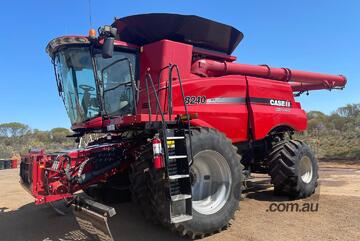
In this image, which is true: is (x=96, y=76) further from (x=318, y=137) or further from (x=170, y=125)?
(x=318, y=137)

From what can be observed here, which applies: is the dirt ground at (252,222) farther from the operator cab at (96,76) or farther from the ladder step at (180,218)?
the operator cab at (96,76)

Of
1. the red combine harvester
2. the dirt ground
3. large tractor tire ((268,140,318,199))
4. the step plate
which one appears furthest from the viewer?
large tractor tire ((268,140,318,199))

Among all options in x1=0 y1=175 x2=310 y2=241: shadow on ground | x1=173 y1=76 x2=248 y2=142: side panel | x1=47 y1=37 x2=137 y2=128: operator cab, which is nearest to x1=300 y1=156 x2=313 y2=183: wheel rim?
x1=0 y1=175 x2=310 y2=241: shadow on ground

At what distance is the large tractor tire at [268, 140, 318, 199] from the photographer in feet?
26.2

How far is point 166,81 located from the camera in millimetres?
6777

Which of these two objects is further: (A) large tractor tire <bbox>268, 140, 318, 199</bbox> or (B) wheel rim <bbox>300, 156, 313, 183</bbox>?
(B) wheel rim <bbox>300, 156, 313, 183</bbox>

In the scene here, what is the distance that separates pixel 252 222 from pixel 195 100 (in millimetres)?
2251

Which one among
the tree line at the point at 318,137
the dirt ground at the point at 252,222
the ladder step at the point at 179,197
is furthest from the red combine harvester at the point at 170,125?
the tree line at the point at 318,137

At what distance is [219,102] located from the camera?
289 inches

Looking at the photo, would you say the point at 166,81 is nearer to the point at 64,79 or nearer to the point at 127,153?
the point at 127,153

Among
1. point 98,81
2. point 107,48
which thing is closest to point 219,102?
point 98,81

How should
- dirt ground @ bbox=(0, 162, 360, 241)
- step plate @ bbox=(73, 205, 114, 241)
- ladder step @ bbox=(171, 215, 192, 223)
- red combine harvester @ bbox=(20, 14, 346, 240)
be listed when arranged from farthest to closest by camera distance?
dirt ground @ bbox=(0, 162, 360, 241)
red combine harvester @ bbox=(20, 14, 346, 240)
ladder step @ bbox=(171, 215, 192, 223)
step plate @ bbox=(73, 205, 114, 241)

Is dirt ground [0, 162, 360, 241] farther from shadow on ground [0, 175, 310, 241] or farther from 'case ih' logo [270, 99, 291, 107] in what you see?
'case ih' logo [270, 99, 291, 107]

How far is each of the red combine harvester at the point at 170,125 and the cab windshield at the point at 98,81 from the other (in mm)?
17
